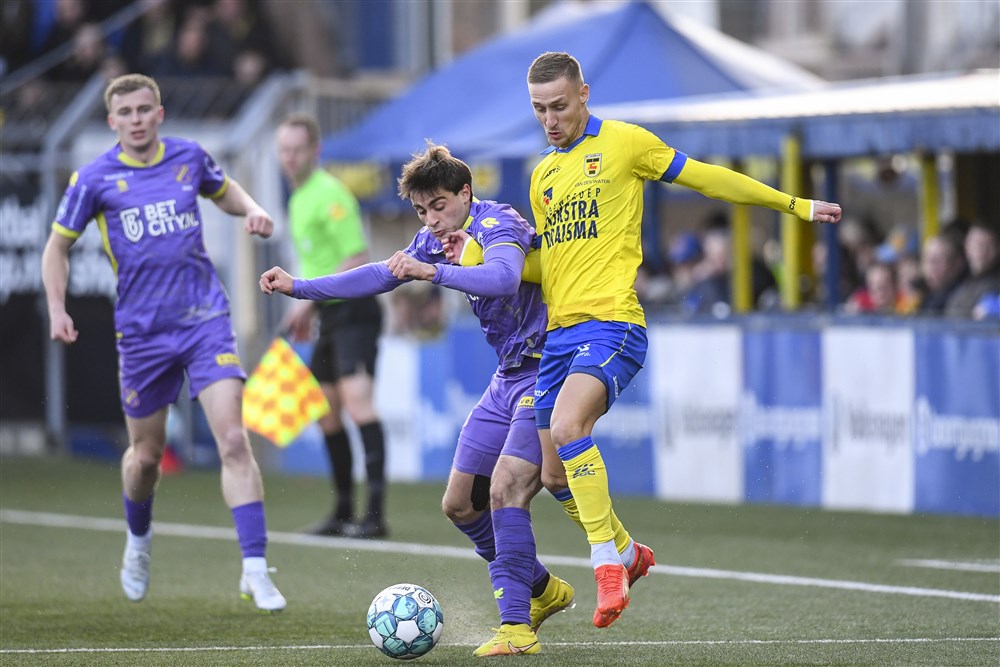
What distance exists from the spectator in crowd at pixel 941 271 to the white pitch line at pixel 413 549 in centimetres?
357

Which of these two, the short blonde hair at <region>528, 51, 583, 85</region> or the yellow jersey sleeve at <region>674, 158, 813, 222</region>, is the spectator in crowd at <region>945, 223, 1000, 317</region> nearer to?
the yellow jersey sleeve at <region>674, 158, 813, 222</region>

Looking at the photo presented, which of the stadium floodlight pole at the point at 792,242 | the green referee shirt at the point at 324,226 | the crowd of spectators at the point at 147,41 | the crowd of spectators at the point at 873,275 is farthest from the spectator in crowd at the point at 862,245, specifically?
the crowd of spectators at the point at 147,41

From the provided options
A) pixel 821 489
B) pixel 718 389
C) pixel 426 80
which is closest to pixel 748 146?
pixel 718 389

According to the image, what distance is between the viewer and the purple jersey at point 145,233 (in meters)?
A: 8.65

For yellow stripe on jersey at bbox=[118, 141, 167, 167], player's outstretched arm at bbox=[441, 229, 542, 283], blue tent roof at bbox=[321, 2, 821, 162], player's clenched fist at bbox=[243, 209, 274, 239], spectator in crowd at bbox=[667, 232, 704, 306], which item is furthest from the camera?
blue tent roof at bbox=[321, 2, 821, 162]

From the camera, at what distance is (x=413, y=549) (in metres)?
10.8

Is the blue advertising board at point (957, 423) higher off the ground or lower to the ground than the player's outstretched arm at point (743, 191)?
lower

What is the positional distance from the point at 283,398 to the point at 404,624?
6.93 meters

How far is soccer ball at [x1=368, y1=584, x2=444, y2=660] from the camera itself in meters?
6.81

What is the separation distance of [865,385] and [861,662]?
6.01 meters

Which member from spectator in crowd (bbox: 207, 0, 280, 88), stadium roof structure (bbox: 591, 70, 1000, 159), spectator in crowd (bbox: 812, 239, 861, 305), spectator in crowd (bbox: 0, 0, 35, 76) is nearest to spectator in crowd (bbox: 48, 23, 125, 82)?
spectator in crowd (bbox: 0, 0, 35, 76)

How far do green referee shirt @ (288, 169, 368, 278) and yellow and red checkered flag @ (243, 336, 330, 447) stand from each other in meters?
2.00

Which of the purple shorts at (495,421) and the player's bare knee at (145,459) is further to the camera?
the player's bare knee at (145,459)

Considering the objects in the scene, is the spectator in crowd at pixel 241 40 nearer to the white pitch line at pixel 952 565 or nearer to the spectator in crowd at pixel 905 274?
the spectator in crowd at pixel 905 274
